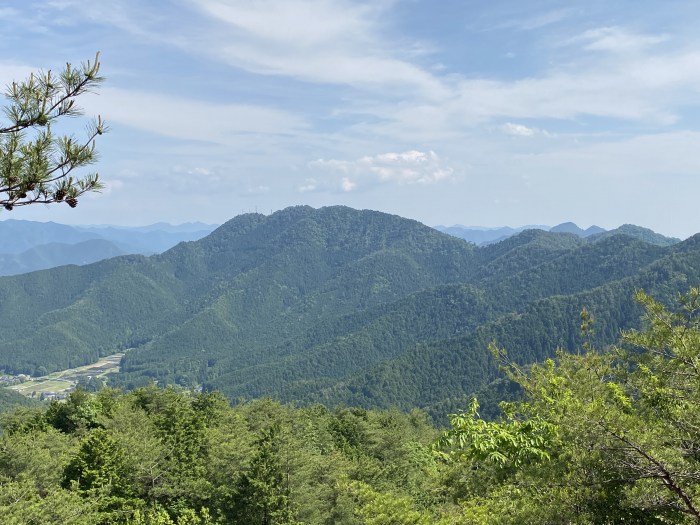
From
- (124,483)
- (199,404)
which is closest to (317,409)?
(199,404)

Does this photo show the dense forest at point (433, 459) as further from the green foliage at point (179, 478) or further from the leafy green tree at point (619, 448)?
the green foliage at point (179, 478)

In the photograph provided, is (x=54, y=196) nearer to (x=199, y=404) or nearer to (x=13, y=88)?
(x=13, y=88)

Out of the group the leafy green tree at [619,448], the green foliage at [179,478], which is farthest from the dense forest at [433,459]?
the green foliage at [179,478]

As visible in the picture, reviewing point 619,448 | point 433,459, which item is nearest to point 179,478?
point 433,459

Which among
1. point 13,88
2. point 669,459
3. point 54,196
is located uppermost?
point 13,88

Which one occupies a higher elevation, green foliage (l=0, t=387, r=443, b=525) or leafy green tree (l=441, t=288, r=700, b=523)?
leafy green tree (l=441, t=288, r=700, b=523)

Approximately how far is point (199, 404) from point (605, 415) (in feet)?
233

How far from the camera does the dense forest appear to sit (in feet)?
34.8

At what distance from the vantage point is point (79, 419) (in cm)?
5591

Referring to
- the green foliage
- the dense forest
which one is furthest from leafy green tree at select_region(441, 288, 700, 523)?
the green foliage

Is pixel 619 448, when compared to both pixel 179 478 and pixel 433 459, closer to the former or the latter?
pixel 433 459

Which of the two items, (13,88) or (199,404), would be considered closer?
(13,88)

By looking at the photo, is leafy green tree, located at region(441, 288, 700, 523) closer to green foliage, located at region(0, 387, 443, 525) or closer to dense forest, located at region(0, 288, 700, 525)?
dense forest, located at region(0, 288, 700, 525)

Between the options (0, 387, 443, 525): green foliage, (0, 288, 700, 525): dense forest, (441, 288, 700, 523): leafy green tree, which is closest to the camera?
(441, 288, 700, 523): leafy green tree
